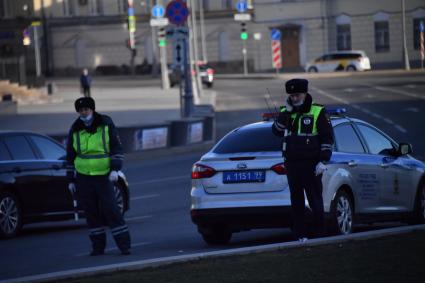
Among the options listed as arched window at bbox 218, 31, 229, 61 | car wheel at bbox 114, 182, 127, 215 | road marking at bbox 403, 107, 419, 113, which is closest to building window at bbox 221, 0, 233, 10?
arched window at bbox 218, 31, 229, 61

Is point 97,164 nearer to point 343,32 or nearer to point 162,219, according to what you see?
point 162,219

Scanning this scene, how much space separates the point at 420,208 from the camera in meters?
14.3

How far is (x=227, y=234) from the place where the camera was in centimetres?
1322

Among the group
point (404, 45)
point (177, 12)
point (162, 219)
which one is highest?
point (177, 12)

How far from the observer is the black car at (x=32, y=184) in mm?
15453

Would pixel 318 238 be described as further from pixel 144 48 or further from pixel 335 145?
pixel 144 48

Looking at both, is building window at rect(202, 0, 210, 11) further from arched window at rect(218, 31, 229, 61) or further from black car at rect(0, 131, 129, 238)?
black car at rect(0, 131, 129, 238)

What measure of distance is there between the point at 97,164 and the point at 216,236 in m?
1.75

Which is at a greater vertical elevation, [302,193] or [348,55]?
[302,193]

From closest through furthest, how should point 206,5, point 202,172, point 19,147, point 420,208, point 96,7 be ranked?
point 202,172, point 420,208, point 19,147, point 206,5, point 96,7

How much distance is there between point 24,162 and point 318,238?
5968 millimetres

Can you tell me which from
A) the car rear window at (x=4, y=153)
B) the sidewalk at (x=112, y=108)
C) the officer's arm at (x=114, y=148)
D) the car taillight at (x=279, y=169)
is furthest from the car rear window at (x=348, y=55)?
the officer's arm at (x=114, y=148)

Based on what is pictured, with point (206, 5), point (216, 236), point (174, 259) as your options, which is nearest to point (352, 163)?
point (216, 236)

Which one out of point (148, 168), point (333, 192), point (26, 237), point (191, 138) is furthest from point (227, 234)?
point (191, 138)
